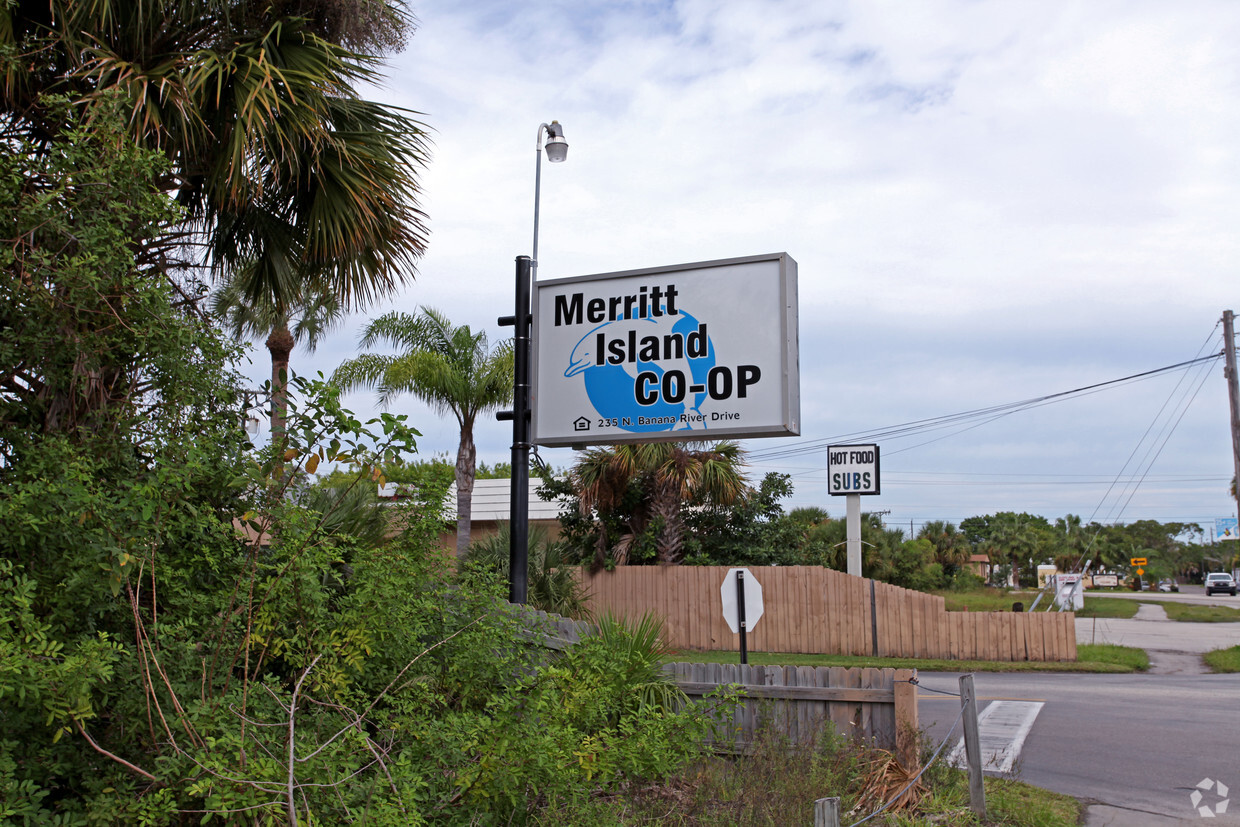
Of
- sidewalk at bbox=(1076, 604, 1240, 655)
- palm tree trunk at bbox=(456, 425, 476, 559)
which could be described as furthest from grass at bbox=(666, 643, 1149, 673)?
palm tree trunk at bbox=(456, 425, 476, 559)

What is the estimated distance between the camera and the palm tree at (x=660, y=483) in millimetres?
21609

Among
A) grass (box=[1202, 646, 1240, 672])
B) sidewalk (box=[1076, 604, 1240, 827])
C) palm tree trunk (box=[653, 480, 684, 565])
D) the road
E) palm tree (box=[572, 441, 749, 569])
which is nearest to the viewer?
sidewalk (box=[1076, 604, 1240, 827])

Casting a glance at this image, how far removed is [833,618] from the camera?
69.3 ft

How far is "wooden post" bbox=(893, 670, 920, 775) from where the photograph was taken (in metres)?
7.24

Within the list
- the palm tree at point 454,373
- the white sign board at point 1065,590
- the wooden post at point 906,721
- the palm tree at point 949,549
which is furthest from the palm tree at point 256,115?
the palm tree at point 949,549

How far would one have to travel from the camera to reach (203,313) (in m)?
5.65

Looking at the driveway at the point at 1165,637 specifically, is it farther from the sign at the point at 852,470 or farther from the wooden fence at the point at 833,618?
the sign at the point at 852,470

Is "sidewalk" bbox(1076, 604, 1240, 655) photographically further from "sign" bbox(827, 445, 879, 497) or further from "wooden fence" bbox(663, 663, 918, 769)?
"wooden fence" bbox(663, 663, 918, 769)

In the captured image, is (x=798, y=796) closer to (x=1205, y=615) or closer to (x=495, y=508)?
(x=495, y=508)

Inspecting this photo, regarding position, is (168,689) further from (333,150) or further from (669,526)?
(669,526)

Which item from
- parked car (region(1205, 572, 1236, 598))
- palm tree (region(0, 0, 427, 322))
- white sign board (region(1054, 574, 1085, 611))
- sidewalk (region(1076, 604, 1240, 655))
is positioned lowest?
parked car (region(1205, 572, 1236, 598))

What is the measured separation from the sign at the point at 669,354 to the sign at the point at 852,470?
48.1 feet

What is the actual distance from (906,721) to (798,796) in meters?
1.98

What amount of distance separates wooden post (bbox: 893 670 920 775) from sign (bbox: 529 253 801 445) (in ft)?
7.22
